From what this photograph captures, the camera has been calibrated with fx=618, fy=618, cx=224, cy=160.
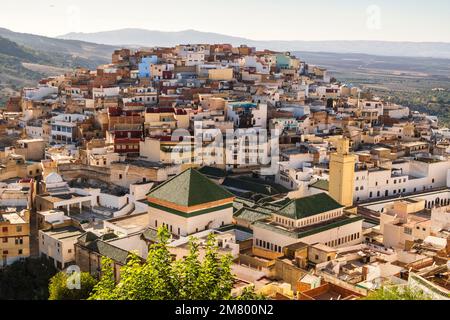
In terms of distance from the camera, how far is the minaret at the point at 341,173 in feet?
80.0

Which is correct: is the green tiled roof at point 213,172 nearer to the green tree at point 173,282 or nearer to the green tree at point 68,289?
the green tree at point 68,289

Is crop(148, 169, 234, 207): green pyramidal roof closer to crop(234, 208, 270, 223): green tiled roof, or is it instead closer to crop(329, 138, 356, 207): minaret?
crop(234, 208, 270, 223): green tiled roof

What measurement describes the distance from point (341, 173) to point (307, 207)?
4624 millimetres

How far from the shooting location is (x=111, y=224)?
862 inches

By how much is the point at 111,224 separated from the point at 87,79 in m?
27.5

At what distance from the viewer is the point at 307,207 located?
2033cm

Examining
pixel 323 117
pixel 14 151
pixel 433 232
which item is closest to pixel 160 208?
pixel 433 232

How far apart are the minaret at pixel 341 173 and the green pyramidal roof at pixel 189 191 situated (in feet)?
17.3

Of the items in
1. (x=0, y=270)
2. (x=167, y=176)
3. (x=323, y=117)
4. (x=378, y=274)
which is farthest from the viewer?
(x=323, y=117)

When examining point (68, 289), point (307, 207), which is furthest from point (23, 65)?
point (68, 289)

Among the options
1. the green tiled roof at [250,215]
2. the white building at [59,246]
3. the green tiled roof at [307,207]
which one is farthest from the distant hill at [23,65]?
the green tiled roof at [307,207]

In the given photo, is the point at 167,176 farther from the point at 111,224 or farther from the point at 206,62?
the point at 206,62

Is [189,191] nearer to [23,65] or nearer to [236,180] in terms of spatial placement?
[236,180]

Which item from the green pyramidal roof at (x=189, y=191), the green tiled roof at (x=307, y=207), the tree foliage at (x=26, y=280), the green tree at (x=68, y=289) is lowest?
the tree foliage at (x=26, y=280)
